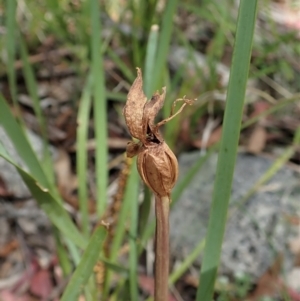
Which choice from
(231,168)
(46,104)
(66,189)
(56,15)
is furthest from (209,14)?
(231,168)

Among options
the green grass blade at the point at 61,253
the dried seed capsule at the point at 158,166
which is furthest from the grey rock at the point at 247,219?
the dried seed capsule at the point at 158,166

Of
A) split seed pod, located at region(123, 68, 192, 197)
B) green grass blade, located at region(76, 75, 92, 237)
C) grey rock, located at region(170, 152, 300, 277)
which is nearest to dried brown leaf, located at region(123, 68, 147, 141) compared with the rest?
split seed pod, located at region(123, 68, 192, 197)

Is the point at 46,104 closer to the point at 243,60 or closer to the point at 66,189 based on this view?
the point at 66,189

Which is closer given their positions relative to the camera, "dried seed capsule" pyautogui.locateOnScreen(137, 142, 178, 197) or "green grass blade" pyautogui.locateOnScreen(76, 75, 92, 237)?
"dried seed capsule" pyautogui.locateOnScreen(137, 142, 178, 197)

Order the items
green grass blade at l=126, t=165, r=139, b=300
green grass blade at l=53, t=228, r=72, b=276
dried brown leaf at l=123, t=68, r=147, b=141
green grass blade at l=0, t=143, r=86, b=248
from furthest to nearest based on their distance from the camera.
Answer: green grass blade at l=53, t=228, r=72, b=276, green grass blade at l=126, t=165, r=139, b=300, green grass blade at l=0, t=143, r=86, b=248, dried brown leaf at l=123, t=68, r=147, b=141

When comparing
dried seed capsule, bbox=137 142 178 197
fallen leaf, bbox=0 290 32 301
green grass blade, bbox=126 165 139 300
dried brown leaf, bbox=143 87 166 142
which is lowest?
fallen leaf, bbox=0 290 32 301

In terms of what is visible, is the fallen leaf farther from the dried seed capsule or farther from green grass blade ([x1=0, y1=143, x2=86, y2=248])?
the dried seed capsule

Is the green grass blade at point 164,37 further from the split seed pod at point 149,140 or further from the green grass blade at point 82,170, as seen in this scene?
the split seed pod at point 149,140
